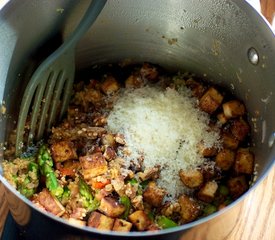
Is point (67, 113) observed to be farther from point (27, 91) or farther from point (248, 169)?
point (248, 169)

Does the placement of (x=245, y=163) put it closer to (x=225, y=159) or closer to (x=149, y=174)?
(x=225, y=159)

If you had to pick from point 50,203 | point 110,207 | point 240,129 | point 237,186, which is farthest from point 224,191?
point 50,203

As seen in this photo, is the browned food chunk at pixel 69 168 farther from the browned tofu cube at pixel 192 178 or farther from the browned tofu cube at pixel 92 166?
the browned tofu cube at pixel 192 178

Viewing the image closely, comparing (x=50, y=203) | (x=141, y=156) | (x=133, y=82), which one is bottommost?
(x=50, y=203)

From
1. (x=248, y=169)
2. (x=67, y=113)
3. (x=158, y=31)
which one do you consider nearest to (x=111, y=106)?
(x=67, y=113)

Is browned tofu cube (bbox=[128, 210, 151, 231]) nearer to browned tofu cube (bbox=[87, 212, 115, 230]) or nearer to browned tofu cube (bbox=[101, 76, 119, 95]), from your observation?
browned tofu cube (bbox=[87, 212, 115, 230])

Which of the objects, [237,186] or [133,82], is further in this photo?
[133,82]
